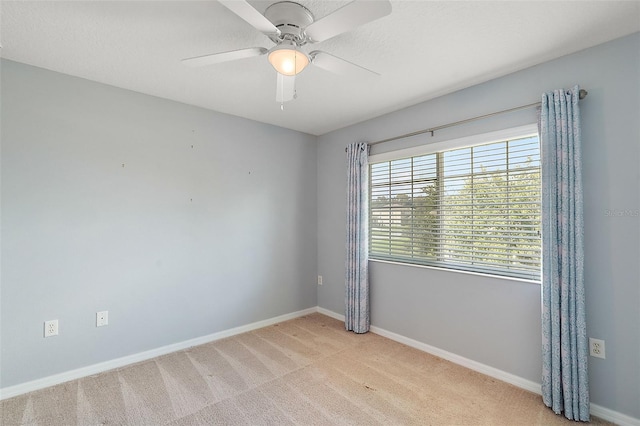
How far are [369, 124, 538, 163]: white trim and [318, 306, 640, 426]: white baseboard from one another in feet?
6.25

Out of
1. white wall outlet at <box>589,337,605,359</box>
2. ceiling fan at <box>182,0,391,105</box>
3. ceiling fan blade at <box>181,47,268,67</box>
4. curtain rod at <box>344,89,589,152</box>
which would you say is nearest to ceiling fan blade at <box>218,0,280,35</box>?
ceiling fan at <box>182,0,391,105</box>

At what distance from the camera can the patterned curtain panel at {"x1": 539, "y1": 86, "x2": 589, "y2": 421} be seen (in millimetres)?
1965

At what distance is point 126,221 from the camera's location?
2711 millimetres

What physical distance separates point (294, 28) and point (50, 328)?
112 inches

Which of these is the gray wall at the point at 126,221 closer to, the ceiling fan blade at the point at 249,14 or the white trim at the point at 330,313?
the white trim at the point at 330,313

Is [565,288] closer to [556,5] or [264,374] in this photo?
[556,5]

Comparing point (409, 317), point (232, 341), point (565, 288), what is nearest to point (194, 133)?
point (232, 341)

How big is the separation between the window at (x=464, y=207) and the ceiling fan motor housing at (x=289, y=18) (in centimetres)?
177

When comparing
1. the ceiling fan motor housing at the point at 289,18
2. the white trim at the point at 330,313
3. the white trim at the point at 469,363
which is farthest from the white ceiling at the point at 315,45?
the white trim at the point at 330,313

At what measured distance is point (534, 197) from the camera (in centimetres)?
233

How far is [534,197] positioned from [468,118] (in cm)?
87

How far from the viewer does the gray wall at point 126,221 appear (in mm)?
2273

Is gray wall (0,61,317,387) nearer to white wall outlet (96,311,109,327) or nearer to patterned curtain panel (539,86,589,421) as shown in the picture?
white wall outlet (96,311,109,327)

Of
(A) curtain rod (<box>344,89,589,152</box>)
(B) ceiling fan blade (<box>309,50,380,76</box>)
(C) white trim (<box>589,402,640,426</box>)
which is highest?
(B) ceiling fan blade (<box>309,50,380,76</box>)
